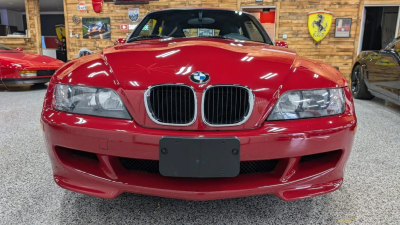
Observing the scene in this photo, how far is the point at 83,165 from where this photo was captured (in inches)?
45.8

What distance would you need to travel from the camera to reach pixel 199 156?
1.03 m

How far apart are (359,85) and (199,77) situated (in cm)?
437

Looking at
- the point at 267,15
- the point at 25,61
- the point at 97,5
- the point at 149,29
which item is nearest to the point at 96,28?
the point at 97,5

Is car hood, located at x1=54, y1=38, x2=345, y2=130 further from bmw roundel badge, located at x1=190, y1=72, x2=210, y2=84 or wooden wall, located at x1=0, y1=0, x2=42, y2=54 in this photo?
wooden wall, located at x1=0, y1=0, x2=42, y2=54

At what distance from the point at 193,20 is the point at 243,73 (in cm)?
132

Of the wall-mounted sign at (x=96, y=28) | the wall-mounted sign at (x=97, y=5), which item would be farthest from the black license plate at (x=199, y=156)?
the wall-mounted sign at (x=97, y=5)

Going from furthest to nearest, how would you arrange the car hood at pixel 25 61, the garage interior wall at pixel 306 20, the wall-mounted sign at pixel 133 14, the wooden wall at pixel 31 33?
1. the wooden wall at pixel 31 33
2. the wall-mounted sign at pixel 133 14
3. the garage interior wall at pixel 306 20
4. the car hood at pixel 25 61

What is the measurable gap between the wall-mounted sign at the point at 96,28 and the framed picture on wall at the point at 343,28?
619 cm

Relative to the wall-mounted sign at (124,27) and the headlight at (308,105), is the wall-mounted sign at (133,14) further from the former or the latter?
the headlight at (308,105)

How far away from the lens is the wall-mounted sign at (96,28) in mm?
7941

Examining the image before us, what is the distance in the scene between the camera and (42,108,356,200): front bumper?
1.05 metres

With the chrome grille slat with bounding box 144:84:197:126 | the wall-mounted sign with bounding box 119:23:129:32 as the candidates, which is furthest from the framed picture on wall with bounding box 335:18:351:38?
the chrome grille slat with bounding box 144:84:197:126

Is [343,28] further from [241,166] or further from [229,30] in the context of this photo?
[241,166]

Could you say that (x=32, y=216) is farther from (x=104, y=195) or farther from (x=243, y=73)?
(x=243, y=73)
